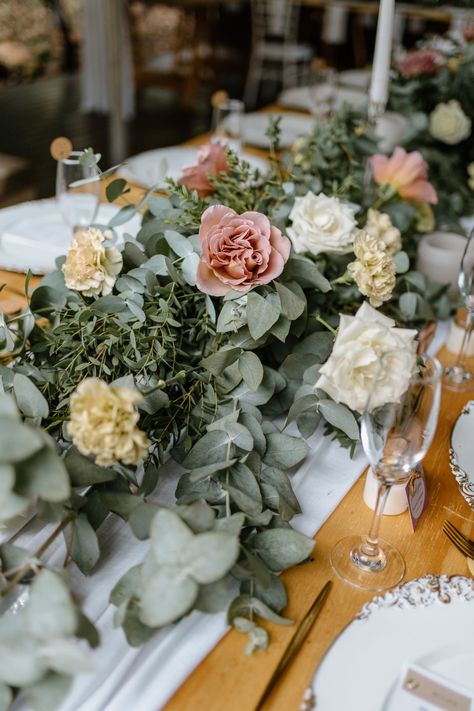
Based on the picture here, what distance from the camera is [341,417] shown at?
85 centimetres

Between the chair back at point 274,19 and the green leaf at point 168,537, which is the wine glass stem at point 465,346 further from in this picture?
the chair back at point 274,19

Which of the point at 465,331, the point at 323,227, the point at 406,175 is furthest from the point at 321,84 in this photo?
the point at 323,227

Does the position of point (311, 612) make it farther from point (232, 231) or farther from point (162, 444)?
point (232, 231)

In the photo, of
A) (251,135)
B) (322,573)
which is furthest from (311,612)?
(251,135)

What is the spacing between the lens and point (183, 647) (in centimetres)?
64

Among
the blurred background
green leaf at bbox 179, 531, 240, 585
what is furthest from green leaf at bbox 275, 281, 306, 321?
the blurred background

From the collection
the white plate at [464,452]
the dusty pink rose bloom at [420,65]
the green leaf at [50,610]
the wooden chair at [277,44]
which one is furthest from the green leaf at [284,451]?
the wooden chair at [277,44]

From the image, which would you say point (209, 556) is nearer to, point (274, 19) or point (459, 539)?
point (459, 539)

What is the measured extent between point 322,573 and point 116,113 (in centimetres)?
437

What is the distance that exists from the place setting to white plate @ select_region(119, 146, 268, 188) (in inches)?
12.0

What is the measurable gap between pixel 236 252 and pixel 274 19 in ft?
21.3

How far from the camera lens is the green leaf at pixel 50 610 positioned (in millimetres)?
516

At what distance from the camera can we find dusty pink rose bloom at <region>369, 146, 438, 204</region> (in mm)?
1261

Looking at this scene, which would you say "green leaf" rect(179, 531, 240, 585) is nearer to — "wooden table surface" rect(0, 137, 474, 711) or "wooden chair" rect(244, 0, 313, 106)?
"wooden table surface" rect(0, 137, 474, 711)
